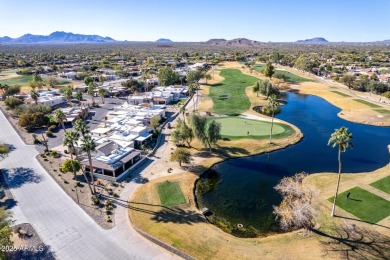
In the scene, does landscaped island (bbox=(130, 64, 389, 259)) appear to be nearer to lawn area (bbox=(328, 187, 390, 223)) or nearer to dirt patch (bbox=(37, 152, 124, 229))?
lawn area (bbox=(328, 187, 390, 223))

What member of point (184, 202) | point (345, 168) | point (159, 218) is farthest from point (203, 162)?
point (345, 168)

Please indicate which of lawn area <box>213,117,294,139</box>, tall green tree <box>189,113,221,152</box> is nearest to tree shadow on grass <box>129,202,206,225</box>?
tall green tree <box>189,113,221,152</box>

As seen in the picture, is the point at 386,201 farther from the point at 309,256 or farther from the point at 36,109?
the point at 36,109

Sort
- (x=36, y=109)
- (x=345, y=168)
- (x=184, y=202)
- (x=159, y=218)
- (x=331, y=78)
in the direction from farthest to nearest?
(x=331, y=78)
(x=36, y=109)
(x=345, y=168)
(x=184, y=202)
(x=159, y=218)

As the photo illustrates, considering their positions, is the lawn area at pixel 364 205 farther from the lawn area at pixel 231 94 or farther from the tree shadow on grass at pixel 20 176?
the lawn area at pixel 231 94

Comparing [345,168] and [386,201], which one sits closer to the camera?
[386,201]

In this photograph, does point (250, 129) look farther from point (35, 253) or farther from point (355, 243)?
point (35, 253)

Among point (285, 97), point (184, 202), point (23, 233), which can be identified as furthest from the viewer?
point (285, 97)
